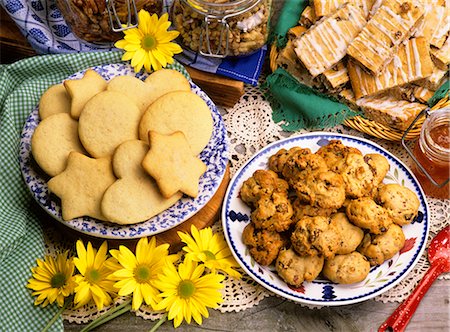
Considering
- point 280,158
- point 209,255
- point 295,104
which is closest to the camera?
point 209,255

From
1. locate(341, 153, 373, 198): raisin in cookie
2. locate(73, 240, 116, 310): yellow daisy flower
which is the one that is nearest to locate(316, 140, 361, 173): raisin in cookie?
locate(341, 153, 373, 198): raisin in cookie

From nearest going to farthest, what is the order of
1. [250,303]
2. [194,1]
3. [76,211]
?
[76,211]
[250,303]
[194,1]

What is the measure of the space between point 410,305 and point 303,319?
301mm

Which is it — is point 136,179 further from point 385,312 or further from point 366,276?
point 385,312

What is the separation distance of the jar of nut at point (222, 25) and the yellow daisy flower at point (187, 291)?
2.33 feet

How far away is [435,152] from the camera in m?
1.88

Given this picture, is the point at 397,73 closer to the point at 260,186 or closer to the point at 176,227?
the point at 260,186

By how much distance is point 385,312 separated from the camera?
1778 mm

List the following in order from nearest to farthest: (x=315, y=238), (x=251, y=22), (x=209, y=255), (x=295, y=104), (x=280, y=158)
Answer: (x=315, y=238)
(x=209, y=255)
(x=280, y=158)
(x=251, y=22)
(x=295, y=104)

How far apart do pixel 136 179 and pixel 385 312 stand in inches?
31.4

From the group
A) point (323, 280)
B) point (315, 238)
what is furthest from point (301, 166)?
point (323, 280)

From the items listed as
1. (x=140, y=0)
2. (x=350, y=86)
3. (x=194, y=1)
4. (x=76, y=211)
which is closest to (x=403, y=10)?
(x=350, y=86)

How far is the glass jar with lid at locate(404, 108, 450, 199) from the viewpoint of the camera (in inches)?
74.5

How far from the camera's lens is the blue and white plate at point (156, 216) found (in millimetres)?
1693
